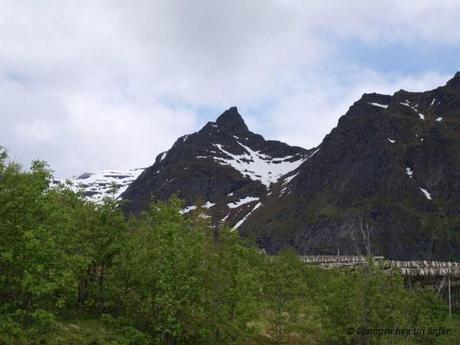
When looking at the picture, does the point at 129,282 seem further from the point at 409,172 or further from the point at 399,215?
the point at 409,172

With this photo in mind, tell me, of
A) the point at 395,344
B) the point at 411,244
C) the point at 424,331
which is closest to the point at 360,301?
the point at 395,344

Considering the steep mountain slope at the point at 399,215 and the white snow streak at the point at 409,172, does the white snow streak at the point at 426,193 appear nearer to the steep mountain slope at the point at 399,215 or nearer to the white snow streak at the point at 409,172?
the steep mountain slope at the point at 399,215

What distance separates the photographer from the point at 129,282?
24.7m

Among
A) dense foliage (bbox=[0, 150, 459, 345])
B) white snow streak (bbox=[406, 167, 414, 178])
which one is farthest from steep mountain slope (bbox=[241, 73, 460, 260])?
dense foliage (bbox=[0, 150, 459, 345])

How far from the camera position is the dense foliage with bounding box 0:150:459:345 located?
2005 cm

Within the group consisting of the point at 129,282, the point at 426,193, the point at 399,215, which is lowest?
the point at 129,282

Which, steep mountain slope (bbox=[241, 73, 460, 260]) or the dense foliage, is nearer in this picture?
the dense foliage

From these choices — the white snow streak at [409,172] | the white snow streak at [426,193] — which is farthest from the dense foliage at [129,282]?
the white snow streak at [409,172]

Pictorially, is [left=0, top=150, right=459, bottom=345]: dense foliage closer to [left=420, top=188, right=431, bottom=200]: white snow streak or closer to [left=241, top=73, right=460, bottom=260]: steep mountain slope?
[left=241, top=73, right=460, bottom=260]: steep mountain slope

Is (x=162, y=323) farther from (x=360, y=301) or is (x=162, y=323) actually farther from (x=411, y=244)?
(x=411, y=244)

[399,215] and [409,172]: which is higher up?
[409,172]

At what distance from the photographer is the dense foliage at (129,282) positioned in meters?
20.0

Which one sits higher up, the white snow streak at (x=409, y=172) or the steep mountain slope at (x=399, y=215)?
the white snow streak at (x=409, y=172)

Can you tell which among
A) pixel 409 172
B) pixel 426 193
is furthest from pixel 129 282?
pixel 409 172
